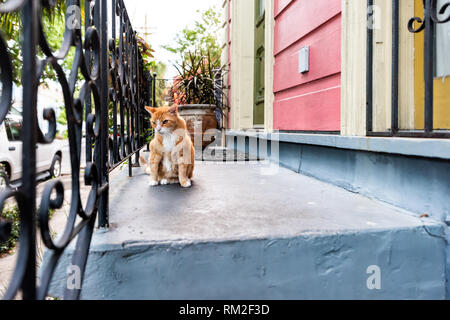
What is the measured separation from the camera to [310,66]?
2246 millimetres

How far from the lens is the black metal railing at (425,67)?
1.17m

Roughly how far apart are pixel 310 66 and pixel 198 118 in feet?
7.10

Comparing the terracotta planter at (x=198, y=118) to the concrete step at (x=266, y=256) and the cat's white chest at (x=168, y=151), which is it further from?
the concrete step at (x=266, y=256)

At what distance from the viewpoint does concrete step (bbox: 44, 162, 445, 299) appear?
2.99ft

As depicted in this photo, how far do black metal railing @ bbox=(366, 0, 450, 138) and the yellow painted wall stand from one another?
0.19 meters

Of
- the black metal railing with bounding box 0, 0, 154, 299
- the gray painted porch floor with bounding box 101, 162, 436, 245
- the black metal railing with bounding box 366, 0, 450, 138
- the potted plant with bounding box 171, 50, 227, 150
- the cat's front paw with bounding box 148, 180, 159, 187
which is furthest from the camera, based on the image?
the potted plant with bounding box 171, 50, 227, 150

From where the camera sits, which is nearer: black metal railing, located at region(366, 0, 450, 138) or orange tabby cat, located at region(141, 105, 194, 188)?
black metal railing, located at region(366, 0, 450, 138)

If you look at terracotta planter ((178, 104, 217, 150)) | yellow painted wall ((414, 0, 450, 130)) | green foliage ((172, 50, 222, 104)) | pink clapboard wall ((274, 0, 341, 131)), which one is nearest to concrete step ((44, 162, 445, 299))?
yellow painted wall ((414, 0, 450, 130))

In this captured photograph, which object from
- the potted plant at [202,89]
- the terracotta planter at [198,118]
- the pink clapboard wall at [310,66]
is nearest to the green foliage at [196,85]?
the potted plant at [202,89]

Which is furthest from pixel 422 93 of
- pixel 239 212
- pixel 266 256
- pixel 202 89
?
pixel 202 89

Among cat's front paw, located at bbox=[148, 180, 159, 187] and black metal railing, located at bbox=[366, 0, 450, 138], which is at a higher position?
black metal railing, located at bbox=[366, 0, 450, 138]

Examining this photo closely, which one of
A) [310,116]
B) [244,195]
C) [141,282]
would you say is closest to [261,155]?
[310,116]

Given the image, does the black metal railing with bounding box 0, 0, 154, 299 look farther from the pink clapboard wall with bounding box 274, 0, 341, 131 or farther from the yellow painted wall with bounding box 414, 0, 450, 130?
the yellow painted wall with bounding box 414, 0, 450, 130

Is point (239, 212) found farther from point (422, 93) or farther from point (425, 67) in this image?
point (422, 93)
